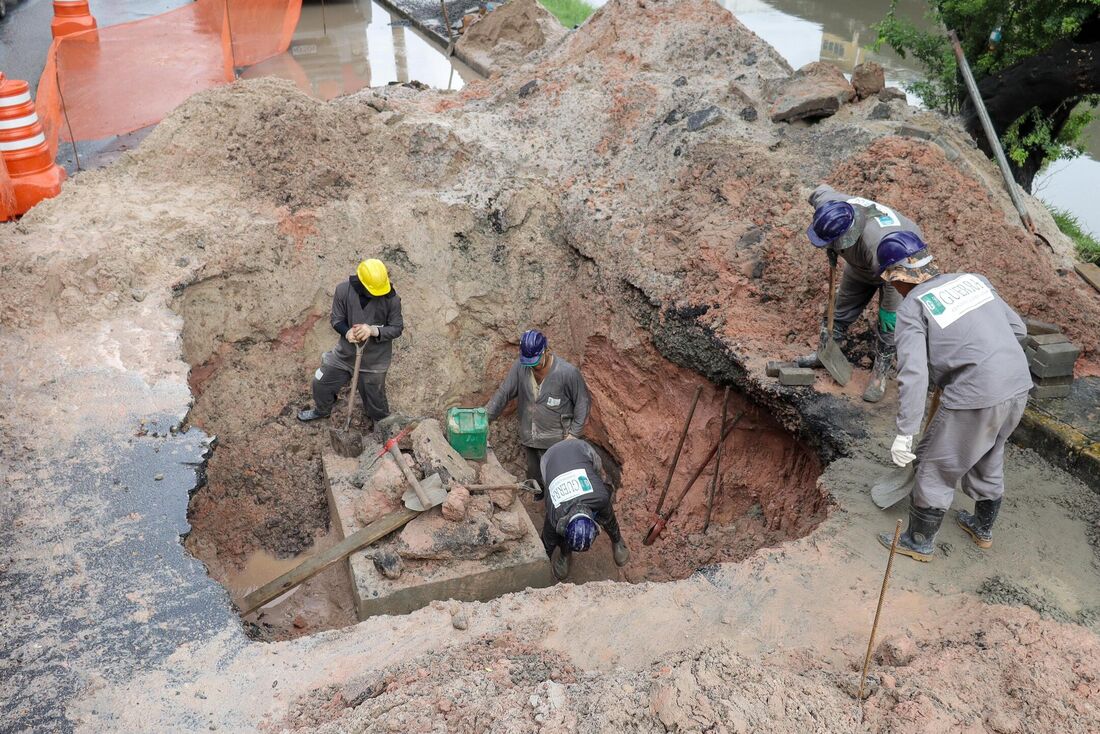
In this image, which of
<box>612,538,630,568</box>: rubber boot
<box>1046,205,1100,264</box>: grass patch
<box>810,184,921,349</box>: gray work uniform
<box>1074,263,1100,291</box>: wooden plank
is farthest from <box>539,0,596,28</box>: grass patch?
<box>612,538,630,568</box>: rubber boot

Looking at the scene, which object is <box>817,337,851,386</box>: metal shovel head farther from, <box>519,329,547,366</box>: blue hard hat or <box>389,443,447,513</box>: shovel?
<box>389,443,447,513</box>: shovel

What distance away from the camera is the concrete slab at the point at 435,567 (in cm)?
535

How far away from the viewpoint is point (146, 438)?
16.7ft

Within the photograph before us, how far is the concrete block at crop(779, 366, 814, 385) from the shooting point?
5688 millimetres

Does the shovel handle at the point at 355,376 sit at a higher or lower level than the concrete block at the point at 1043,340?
lower

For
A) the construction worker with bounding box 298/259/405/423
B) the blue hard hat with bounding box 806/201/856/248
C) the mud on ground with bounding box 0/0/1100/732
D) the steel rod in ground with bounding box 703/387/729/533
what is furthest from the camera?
the construction worker with bounding box 298/259/405/423

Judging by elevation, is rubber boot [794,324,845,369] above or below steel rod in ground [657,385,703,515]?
above

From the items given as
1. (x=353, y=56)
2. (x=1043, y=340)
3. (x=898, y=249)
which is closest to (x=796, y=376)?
(x=898, y=249)

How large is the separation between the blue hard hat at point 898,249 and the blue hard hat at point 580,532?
2326 millimetres

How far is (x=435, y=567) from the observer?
552 cm

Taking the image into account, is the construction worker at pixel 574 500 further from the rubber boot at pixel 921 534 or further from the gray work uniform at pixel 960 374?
the gray work uniform at pixel 960 374

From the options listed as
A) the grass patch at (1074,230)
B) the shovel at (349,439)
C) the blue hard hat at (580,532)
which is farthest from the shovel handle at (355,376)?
the grass patch at (1074,230)

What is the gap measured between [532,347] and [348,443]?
1707 millimetres

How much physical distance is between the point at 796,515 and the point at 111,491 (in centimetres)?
413
